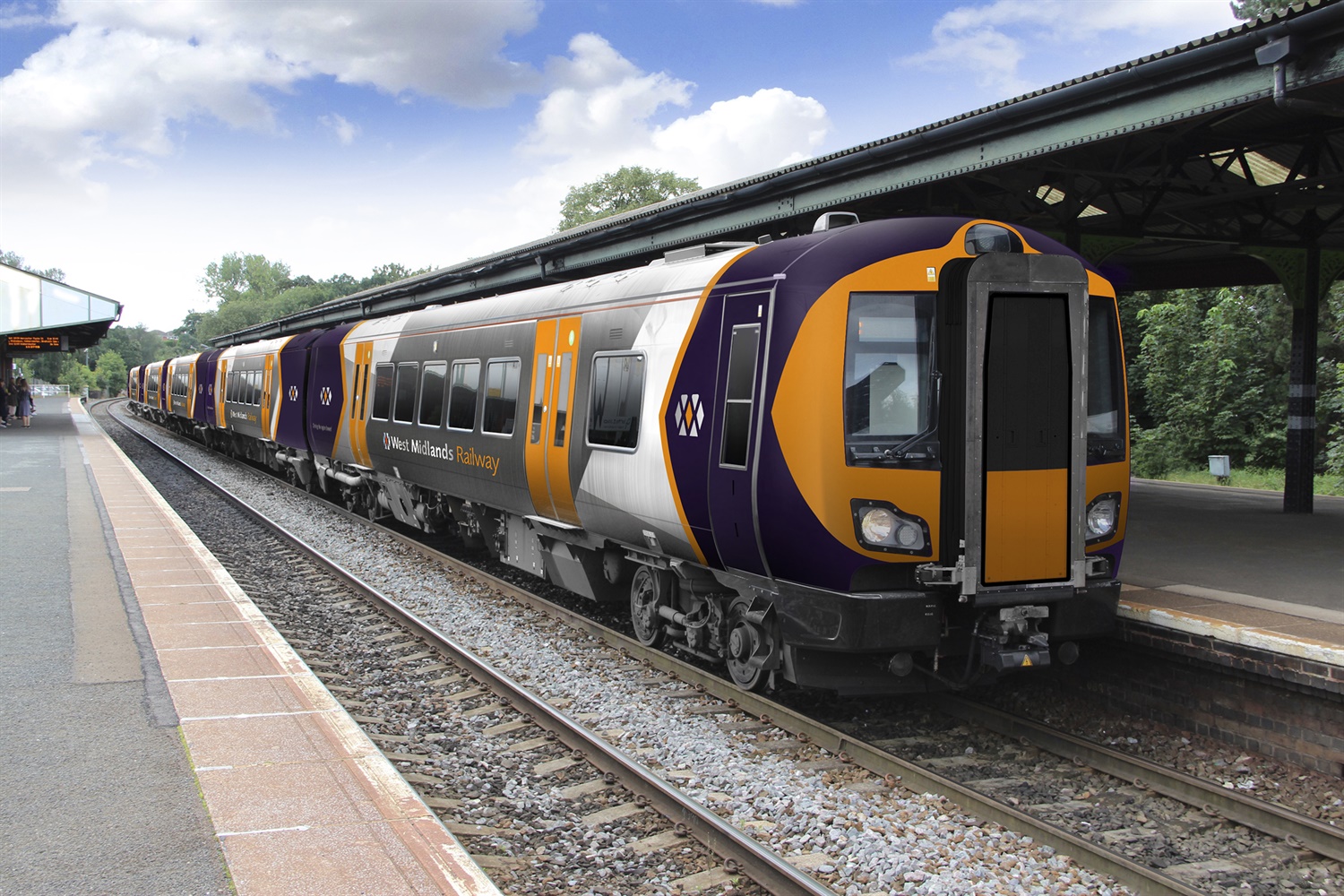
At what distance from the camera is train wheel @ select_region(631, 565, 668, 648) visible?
802 centimetres

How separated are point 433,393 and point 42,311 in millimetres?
28498

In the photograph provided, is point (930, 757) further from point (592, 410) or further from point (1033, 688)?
point (592, 410)

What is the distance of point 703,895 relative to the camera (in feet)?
15.0

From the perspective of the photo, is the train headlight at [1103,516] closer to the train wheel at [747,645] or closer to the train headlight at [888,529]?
the train headlight at [888,529]

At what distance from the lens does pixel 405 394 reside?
13523 millimetres

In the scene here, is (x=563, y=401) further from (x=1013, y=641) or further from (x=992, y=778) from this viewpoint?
(x=992, y=778)

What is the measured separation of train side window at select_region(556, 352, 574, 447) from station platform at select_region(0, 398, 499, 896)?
2832 mm

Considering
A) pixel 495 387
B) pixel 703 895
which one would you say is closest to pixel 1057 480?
pixel 703 895

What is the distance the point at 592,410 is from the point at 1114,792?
470 cm

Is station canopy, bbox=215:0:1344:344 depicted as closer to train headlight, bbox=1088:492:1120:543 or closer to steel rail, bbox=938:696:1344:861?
train headlight, bbox=1088:492:1120:543

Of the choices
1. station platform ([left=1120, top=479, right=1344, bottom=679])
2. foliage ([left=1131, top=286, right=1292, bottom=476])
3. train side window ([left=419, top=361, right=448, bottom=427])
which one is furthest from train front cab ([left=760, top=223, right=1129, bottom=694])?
foliage ([left=1131, top=286, right=1292, bottom=476])

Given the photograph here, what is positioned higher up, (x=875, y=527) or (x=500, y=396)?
(x=500, y=396)

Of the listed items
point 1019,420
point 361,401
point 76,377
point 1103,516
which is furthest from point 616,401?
point 76,377

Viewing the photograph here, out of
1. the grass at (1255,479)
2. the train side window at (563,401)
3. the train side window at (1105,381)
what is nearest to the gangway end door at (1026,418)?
the train side window at (1105,381)
